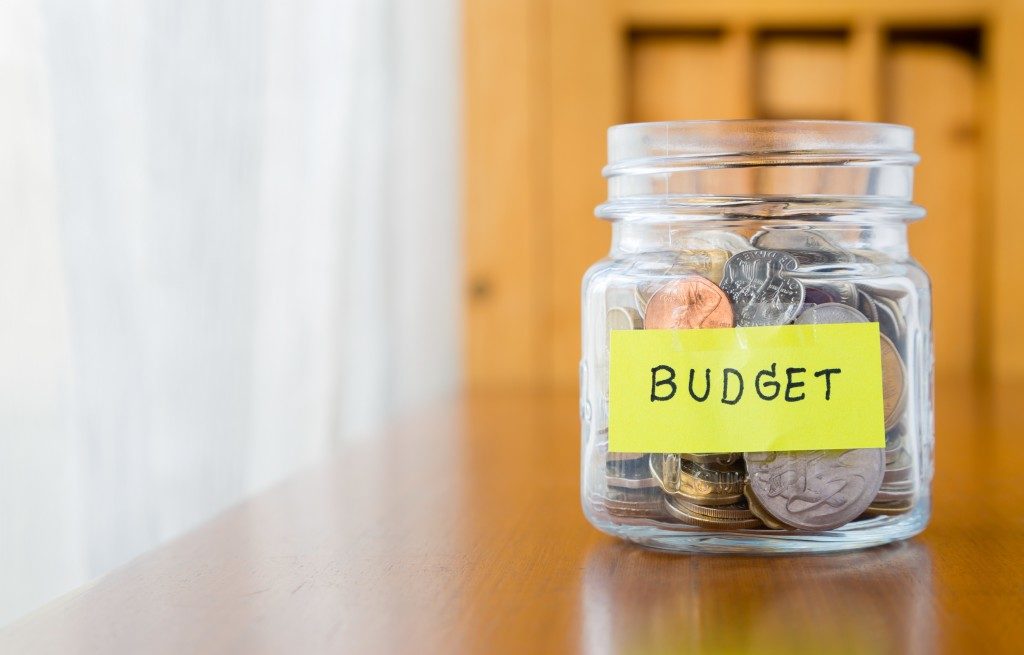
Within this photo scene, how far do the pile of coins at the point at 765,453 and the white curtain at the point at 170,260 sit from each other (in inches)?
14.5

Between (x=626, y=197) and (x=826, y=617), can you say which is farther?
(x=626, y=197)

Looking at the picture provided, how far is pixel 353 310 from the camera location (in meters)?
1.51

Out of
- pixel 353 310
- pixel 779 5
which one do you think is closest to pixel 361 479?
pixel 353 310

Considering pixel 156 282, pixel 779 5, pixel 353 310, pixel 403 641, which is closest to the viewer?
pixel 403 641

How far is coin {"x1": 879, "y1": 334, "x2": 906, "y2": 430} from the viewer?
57cm

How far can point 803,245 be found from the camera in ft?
1.83

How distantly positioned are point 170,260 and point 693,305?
493mm

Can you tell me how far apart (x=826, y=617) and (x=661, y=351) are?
15 centimetres

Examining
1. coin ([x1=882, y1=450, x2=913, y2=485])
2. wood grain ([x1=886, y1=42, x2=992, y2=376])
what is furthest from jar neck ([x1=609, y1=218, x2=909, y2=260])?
wood grain ([x1=886, y1=42, x2=992, y2=376])

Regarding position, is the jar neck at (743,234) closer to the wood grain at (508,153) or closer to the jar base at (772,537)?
the jar base at (772,537)

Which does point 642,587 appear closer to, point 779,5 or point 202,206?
point 202,206

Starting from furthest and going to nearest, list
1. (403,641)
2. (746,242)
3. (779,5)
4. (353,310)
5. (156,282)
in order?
(779,5), (353,310), (156,282), (746,242), (403,641)

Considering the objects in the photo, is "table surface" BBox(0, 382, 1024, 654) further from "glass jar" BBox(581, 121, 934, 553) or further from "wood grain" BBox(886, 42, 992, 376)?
"wood grain" BBox(886, 42, 992, 376)

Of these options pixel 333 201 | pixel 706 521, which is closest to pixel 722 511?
pixel 706 521
